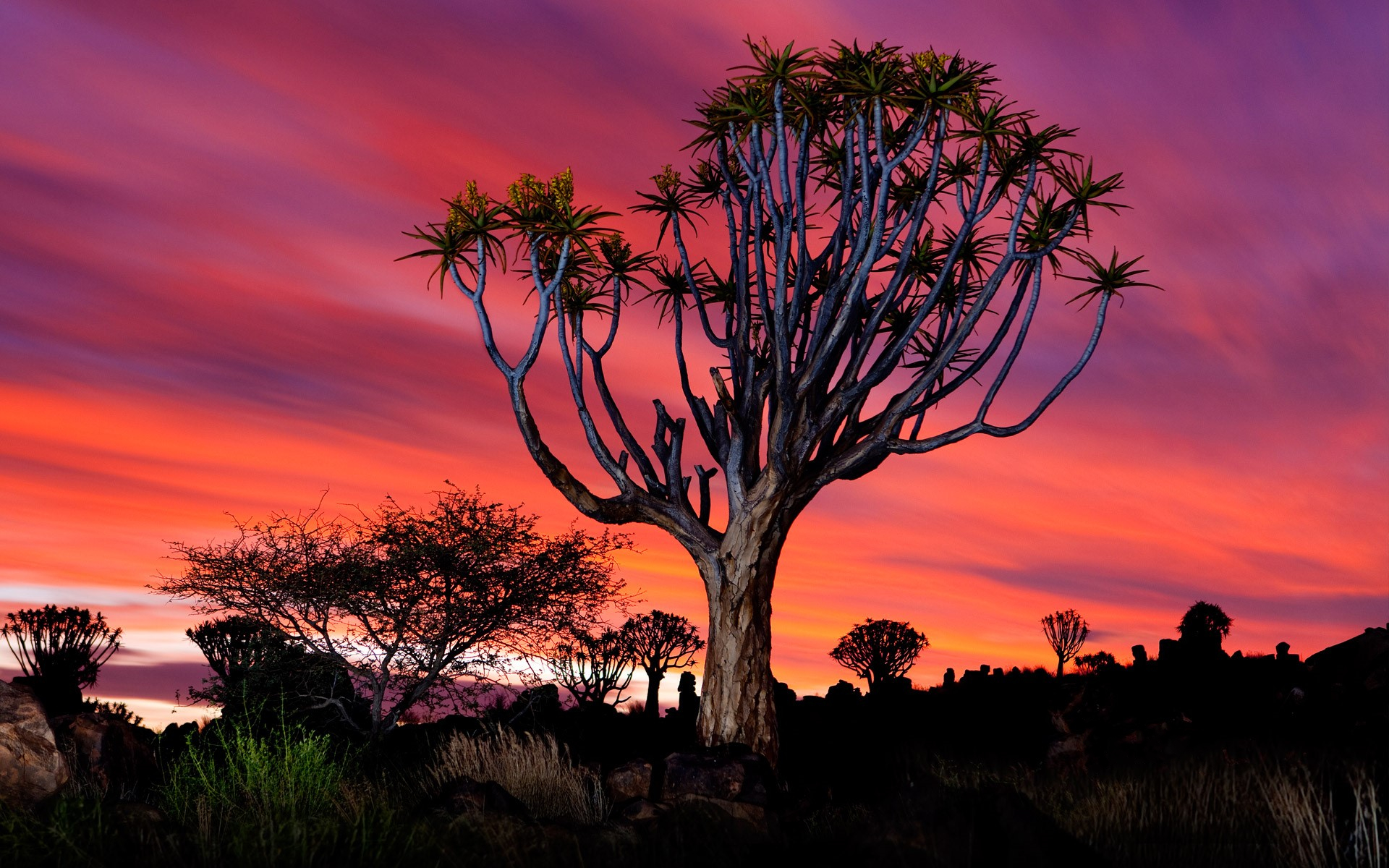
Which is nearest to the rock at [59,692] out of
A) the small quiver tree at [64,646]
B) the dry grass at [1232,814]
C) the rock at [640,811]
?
the small quiver tree at [64,646]

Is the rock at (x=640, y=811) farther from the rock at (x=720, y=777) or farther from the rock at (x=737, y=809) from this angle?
the rock at (x=720, y=777)

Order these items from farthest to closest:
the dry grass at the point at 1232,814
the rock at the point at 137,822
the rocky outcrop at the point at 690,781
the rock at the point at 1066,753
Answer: the rock at the point at 1066,753
the rocky outcrop at the point at 690,781
the rock at the point at 137,822
the dry grass at the point at 1232,814

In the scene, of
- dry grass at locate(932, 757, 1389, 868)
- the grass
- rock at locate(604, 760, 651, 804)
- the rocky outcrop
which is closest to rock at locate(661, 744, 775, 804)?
the rocky outcrop

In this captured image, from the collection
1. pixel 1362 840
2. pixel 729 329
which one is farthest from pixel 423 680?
pixel 1362 840

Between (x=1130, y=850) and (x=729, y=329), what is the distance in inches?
375

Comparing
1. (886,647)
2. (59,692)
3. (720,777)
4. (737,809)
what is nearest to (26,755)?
(720,777)

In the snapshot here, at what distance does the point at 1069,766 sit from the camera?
1184cm

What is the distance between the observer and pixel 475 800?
923 cm

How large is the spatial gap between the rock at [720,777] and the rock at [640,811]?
75 centimetres

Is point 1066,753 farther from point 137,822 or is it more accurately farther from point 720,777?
point 137,822

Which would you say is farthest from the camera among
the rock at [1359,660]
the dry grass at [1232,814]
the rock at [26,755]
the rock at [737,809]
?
the rock at [1359,660]

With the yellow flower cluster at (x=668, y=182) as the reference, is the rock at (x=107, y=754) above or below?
below

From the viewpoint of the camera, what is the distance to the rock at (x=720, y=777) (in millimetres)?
10734

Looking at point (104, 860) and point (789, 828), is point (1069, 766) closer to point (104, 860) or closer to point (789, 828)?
point (789, 828)
